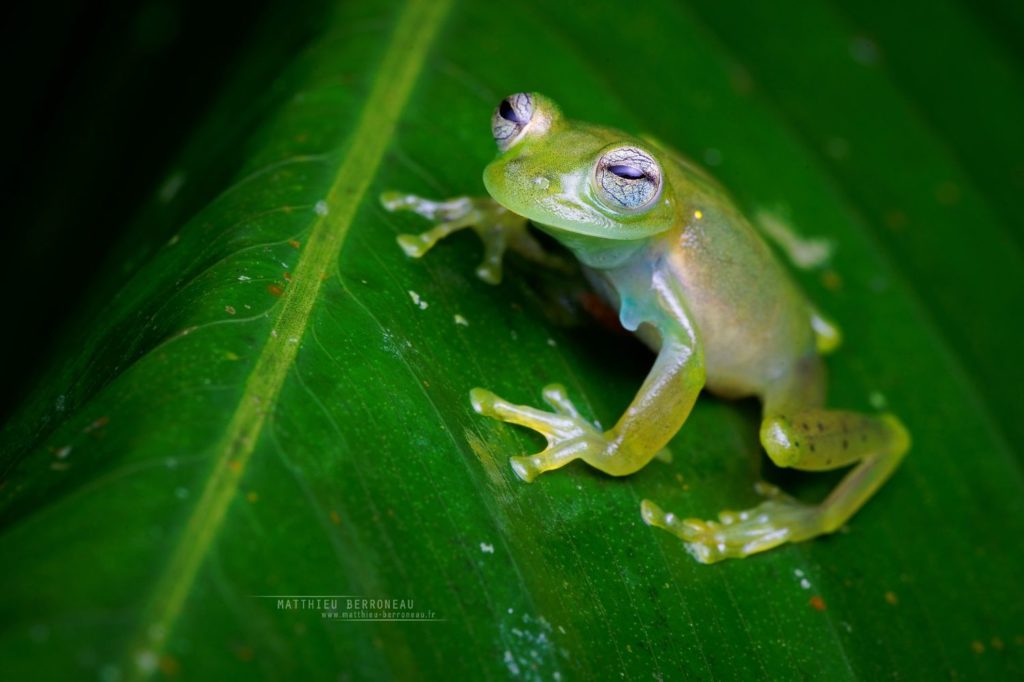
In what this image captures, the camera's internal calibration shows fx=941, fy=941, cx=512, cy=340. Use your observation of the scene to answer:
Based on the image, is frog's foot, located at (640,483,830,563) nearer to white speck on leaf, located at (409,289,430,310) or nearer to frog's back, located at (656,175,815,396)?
frog's back, located at (656,175,815,396)

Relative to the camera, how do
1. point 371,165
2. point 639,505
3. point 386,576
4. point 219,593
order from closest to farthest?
1. point 219,593
2. point 386,576
3. point 639,505
4. point 371,165

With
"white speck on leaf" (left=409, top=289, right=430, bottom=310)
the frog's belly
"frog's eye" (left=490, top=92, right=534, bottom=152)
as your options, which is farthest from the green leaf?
"frog's eye" (left=490, top=92, right=534, bottom=152)

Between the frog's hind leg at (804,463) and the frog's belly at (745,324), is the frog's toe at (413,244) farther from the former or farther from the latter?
the frog's hind leg at (804,463)

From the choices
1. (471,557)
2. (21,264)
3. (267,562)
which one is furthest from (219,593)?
(21,264)

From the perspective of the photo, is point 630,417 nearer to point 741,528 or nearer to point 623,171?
point 741,528

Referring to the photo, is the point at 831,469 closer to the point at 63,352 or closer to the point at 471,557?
the point at 471,557

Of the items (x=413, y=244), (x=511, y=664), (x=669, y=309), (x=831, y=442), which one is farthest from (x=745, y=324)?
(x=511, y=664)

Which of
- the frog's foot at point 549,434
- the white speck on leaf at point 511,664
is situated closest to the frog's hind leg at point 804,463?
the frog's foot at point 549,434
